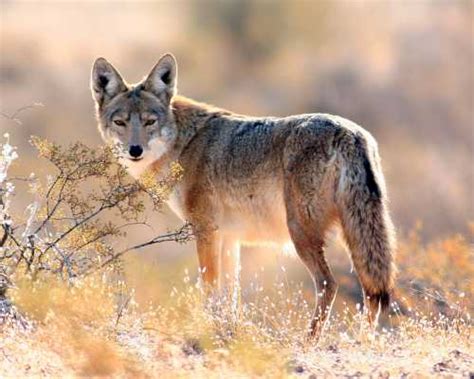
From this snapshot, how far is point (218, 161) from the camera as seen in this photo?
919 cm

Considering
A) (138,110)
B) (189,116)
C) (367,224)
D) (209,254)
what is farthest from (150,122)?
(367,224)

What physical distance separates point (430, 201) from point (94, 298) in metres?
14.9

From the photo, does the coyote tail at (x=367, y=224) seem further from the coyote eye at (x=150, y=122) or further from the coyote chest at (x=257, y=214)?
the coyote eye at (x=150, y=122)

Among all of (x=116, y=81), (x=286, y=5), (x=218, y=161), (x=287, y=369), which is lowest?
(x=287, y=369)

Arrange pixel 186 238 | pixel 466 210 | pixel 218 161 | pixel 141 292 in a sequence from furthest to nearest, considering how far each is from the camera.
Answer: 1. pixel 466 210
2. pixel 218 161
3. pixel 141 292
4. pixel 186 238

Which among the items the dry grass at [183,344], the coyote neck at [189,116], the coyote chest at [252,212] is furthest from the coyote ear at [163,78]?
the dry grass at [183,344]

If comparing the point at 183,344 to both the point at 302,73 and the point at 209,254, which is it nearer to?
the point at 209,254

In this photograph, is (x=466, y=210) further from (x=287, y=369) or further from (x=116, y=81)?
(x=287, y=369)

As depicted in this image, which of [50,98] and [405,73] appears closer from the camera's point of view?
[50,98]

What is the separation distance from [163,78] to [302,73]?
23.1 m

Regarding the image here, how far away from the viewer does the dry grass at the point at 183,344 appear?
6336 mm

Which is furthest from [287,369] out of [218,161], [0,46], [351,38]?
[351,38]

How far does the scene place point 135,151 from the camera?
29.9 feet

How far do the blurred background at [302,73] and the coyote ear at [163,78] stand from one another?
11.0 ft
